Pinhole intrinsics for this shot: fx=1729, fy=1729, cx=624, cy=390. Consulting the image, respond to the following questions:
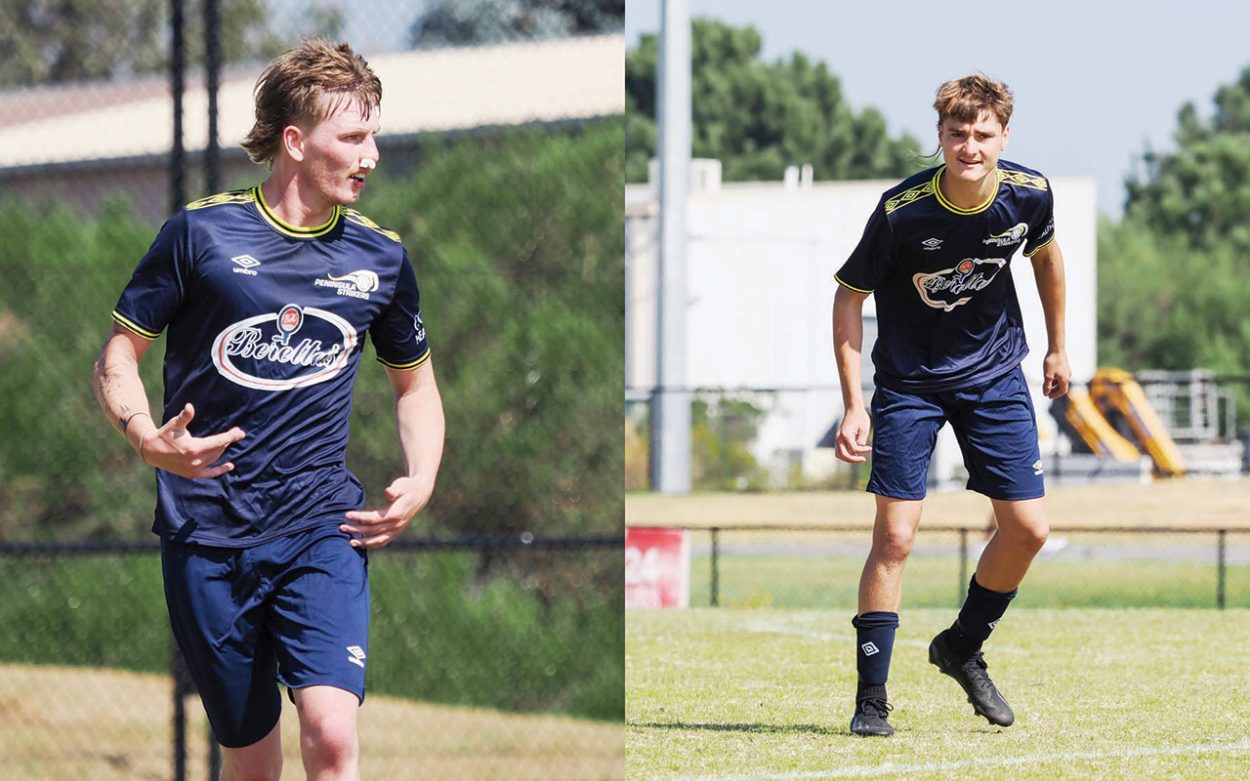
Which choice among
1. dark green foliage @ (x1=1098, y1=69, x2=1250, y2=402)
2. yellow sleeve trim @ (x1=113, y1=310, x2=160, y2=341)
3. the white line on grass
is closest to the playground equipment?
dark green foliage @ (x1=1098, y1=69, x2=1250, y2=402)

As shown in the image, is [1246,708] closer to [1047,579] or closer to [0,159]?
[1047,579]

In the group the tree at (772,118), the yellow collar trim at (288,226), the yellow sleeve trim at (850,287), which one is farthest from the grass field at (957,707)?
the tree at (772,118)

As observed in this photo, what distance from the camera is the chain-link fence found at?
36.4ft

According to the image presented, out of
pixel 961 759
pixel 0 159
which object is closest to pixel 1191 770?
pixel 961 759

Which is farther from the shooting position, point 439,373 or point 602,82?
point 602,82

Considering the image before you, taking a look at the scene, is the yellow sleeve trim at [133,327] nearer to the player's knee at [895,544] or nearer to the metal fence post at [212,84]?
the player's knee at [895,544]

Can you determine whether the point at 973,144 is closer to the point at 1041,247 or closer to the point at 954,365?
the point at 1041,247

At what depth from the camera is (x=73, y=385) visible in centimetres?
1282

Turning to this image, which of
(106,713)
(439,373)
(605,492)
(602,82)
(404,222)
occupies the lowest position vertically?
(106,713)

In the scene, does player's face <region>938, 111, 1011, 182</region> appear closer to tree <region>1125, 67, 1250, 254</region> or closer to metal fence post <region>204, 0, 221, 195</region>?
metal fence post <region>204, 0, 221, 195</region>

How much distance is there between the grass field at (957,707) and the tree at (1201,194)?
125ft

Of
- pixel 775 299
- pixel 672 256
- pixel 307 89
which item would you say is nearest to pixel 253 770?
pixel 307 89

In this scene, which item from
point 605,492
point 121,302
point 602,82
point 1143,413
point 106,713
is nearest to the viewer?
point 121,302

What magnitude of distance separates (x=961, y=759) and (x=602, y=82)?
12.2 metres
